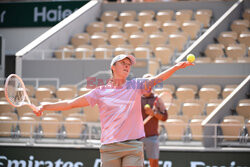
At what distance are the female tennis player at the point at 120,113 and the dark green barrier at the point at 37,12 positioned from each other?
1124 cm

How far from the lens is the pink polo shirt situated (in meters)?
4.01

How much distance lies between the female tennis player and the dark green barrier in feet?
36.9

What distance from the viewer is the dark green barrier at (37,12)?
49.4 feet

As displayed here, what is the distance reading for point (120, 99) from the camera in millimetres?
4078

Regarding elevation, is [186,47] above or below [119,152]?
above

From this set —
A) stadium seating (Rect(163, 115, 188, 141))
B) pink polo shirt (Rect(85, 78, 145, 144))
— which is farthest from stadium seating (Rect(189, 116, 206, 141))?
pink polo shirt (Rect(85, 78, 145, 144))

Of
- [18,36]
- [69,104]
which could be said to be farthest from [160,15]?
[69,104]

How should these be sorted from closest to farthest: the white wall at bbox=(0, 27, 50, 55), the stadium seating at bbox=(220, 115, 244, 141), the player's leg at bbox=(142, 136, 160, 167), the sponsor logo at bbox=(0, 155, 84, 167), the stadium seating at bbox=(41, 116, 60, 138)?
1. the player's leg at bbox=(142, 136, 160, 167)
2. the stadium seating at bbox=(220, 115, 244, 141)
3. the sponsor logo at bbox=(0, 155, 84, 167)
4. the stadium seating at bbox=(41, 116, 60, 138)
5. the white wall at bbox=(0, 27, 50, 55)

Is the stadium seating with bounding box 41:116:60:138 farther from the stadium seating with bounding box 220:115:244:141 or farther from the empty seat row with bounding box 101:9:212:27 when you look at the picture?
the empty seat row with bounding box 101:9:212:27

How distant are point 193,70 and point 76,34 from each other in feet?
13.7

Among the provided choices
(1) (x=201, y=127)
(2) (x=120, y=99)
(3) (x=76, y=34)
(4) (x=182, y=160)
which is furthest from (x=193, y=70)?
(2) (x=120, y=99)

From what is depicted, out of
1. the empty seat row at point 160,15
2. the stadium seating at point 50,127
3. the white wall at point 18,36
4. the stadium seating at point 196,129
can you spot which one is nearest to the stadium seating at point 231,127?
the stadium seating at point 196,129

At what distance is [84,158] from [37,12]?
774 cm

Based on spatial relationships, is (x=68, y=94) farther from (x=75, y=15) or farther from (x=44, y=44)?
(x=75, y=15)
